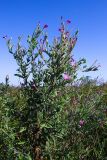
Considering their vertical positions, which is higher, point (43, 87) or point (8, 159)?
point (43, 87)

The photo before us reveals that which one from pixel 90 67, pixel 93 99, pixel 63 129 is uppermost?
pixel 90 67

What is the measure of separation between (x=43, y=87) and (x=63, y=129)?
27.8 inches

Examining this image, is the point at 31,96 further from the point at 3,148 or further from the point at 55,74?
the point at 3,148

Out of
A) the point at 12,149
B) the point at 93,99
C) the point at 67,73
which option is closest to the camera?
the point at 12,149

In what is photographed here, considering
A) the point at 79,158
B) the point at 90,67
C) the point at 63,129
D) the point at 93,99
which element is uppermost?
the point at 90,67

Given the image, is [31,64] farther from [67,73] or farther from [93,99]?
[93,99]

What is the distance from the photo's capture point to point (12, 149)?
5543 mm

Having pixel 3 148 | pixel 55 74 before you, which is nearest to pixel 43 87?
pixel 55 74

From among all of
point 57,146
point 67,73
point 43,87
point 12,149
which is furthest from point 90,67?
point 12,149

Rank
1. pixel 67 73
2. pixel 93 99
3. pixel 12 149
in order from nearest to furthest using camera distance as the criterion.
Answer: pixel 12 149, pixel 67 73, pixel 93 99

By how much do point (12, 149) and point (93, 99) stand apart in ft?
5.38

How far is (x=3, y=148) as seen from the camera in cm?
599

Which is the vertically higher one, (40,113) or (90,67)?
(90,67)

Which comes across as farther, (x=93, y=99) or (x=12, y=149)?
(x=93, y=99)
